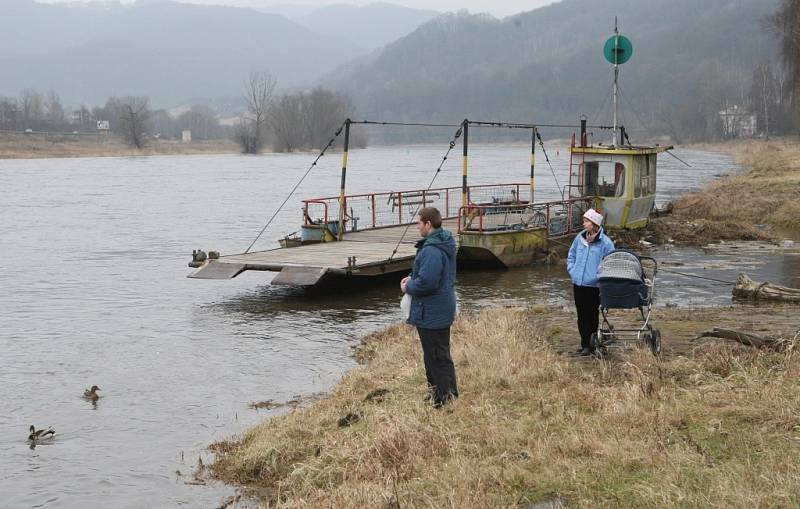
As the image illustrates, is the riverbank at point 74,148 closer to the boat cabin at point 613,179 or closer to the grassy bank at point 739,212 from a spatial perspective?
the grassy bank at point 739,212

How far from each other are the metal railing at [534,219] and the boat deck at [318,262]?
1665 millimetres

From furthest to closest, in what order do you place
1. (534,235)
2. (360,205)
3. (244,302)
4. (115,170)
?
(115,170) < (360,205) < (534,235) < (244,302)

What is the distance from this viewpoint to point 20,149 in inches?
3971

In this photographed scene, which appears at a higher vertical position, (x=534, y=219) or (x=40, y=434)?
(x=534, y=219)

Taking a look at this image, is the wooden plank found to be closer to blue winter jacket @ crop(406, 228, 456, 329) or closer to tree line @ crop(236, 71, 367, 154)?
blue winter jacket @ crop(406, 228, 456, 329)

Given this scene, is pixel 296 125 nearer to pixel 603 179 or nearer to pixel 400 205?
pixel 400 205

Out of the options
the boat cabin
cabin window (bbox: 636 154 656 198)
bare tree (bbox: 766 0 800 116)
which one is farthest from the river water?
bare tree (bbox: 766 0 800 116)

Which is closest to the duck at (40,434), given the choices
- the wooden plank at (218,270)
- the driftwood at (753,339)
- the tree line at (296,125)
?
the wooden plank at (218,270)

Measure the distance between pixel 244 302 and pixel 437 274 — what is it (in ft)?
37.6

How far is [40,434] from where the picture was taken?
34.0 ft

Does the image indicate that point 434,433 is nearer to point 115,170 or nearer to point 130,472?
point 130,472

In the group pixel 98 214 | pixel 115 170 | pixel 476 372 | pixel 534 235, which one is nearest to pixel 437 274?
pixel 476 372

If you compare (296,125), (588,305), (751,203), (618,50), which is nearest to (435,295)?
(588,305)

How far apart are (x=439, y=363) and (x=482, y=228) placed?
13.8m
